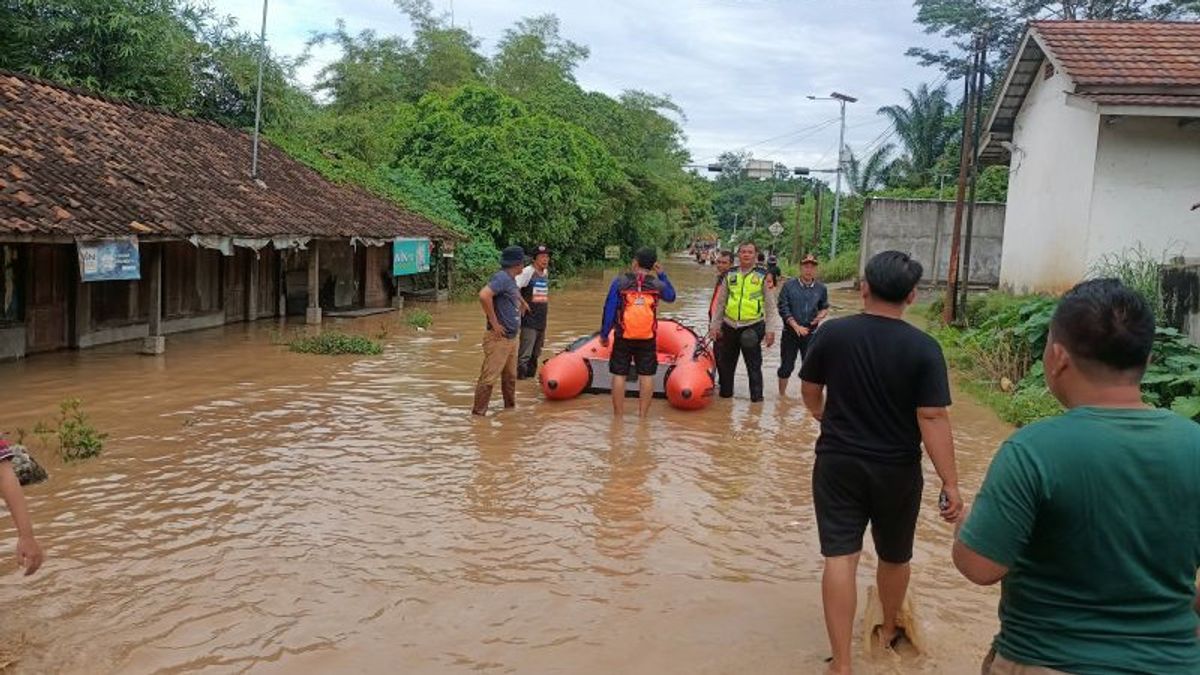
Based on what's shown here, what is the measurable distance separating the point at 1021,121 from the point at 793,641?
16.6 m

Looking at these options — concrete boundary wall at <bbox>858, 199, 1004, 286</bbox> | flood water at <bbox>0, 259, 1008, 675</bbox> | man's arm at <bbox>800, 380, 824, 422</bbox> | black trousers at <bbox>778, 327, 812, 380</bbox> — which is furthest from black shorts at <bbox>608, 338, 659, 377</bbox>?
concrete boundary wall at <bbox>858, 199, 1004, 286</bbox>

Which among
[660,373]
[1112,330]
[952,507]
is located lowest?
[660,373]

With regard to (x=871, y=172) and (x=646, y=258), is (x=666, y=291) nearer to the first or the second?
(x=646, y=258)

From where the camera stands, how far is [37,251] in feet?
41.3

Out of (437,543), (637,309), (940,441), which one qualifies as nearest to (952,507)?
(940,441)

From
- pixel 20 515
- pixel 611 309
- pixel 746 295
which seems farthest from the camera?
pixel 746 295

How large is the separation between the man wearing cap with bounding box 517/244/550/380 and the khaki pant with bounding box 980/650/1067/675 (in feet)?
28.6

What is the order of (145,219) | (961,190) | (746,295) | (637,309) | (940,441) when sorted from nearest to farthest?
1. (940,441)
2. (637,309)
3. (746,295)
4. (145,219)
5. (961,190)

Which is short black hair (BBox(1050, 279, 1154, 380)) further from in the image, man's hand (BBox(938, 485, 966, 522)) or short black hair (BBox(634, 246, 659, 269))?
short black hair (BBox(634, 246, 659, 269))

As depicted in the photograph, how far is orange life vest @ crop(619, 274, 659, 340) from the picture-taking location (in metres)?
8.84

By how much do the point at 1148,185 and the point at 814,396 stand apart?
1243 centimetres

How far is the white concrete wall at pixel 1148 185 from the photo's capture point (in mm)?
13750

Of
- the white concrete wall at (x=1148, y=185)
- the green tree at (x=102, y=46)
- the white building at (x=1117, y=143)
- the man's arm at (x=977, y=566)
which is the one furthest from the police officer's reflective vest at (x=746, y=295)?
the green tree at (x=102, y=46)

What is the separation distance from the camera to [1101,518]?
2066mm
